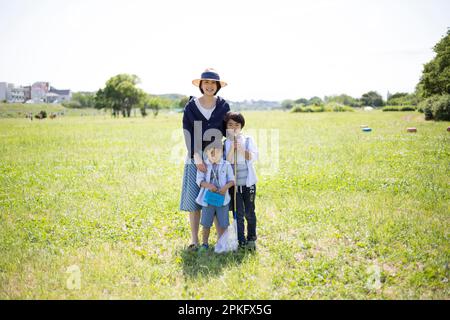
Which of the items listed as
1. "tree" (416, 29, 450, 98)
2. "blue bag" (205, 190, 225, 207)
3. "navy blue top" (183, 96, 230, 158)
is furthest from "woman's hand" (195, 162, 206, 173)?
"tree" (416, 29, 450, 98)

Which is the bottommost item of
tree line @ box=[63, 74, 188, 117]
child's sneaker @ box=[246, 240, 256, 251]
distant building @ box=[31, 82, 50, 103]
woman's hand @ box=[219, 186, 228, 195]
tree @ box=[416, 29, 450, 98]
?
child's sneaker @ box=[246, 240, 256, 251]

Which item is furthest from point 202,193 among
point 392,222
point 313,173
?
point 313,173

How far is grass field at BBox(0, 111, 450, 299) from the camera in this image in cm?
429

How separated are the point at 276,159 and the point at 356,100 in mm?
146358

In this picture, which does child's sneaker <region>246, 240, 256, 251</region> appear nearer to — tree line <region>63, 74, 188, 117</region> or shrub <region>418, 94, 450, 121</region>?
shrub <region>418, 94, 450, 121</region>

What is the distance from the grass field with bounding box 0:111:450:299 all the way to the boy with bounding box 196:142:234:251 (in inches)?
25.9

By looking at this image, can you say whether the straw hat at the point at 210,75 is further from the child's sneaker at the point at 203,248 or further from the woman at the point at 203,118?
the child's sneaker at the point at 203,248

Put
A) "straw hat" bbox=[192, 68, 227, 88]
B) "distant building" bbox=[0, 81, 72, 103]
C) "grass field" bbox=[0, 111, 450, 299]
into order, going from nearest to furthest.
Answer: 1. "grass field" bbox=[0, 111, 450, 299]
2. "straw hat" bbox=[192, 68, 227, 88]
3. "distant building" bbox=[0, 81, 72, 103]

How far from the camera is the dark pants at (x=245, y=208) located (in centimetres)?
523

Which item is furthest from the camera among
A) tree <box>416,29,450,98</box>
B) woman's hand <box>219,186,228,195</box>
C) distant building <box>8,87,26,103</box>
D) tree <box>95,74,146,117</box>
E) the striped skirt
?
distant building <box>8,87,26,103</box>
